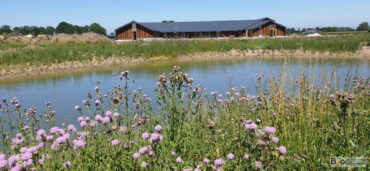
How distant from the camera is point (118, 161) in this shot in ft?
7.95

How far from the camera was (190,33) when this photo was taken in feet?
136

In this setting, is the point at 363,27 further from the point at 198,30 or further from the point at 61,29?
the point at 61,29

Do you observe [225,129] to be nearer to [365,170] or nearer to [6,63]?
[365,170]

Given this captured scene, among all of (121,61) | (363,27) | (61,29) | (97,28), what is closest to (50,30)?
(61,29)

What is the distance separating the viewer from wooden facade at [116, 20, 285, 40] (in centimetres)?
3978

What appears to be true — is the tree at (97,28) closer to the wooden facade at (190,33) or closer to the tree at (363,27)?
the wooden facade at (190,33)

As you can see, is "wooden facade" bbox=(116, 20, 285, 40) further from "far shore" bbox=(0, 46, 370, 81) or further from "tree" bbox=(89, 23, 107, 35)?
"tree" bbox=(89, 23, 107, 35)

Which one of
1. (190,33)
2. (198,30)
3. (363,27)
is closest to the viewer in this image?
(198,30)

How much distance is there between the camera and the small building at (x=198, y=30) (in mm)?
39781

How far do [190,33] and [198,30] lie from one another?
1.62 m

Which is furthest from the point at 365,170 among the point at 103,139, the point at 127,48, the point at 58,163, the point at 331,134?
the point at 127,48

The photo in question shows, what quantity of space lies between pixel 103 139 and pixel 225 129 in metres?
1.52

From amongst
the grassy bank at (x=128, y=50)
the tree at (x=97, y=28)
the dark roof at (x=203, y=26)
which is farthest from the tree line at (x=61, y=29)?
the grassy bank at (x=128, y=50)

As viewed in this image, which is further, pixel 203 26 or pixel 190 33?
pixel 203 26
